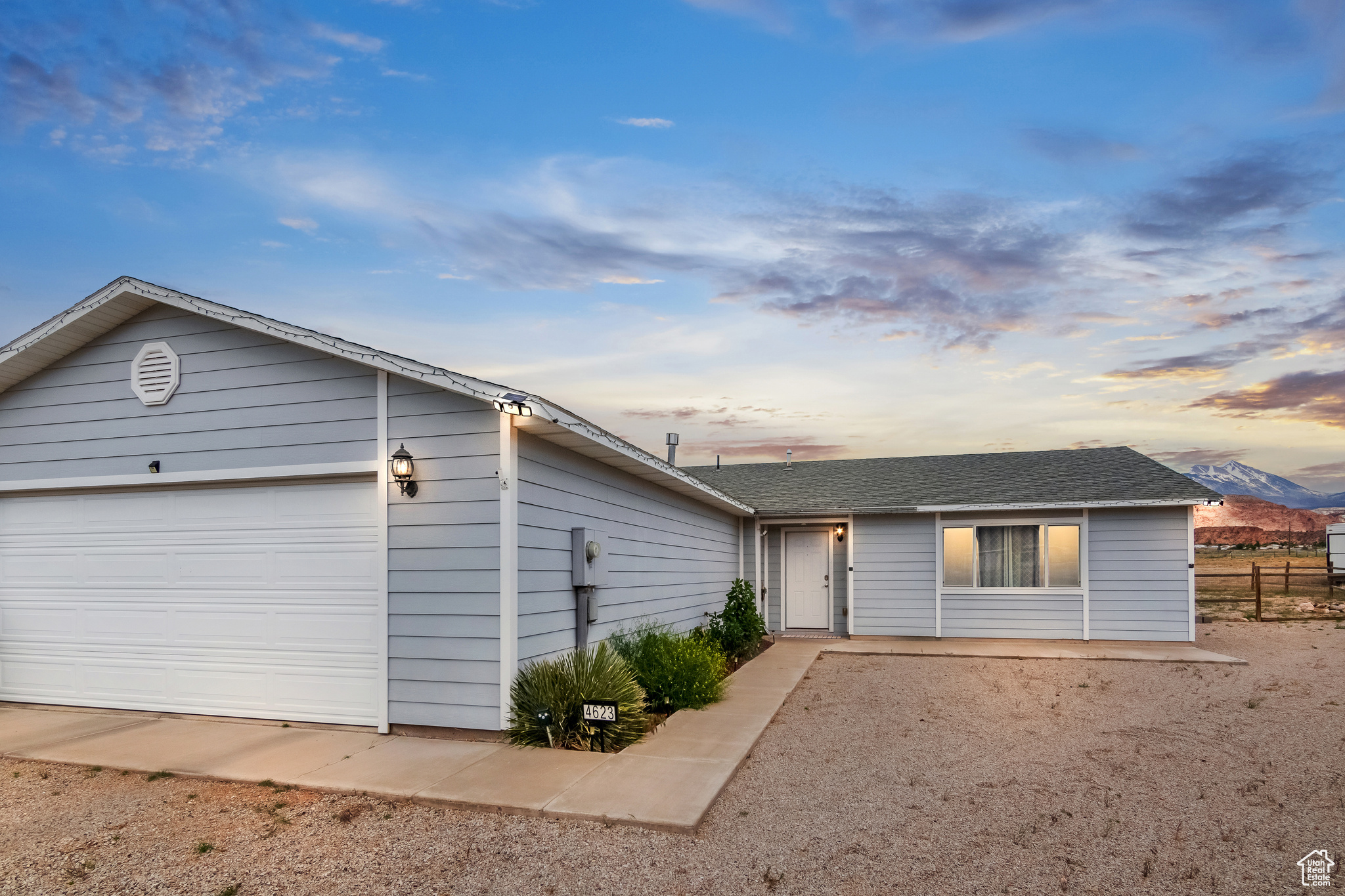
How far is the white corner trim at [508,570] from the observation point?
625 cm

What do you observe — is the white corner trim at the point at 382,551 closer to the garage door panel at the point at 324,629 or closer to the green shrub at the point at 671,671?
the garage door panel at the point at 324,629

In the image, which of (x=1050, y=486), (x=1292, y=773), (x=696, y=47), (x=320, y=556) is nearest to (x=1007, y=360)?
(x=1050, y=486)

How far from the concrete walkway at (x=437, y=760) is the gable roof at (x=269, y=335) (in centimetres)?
262

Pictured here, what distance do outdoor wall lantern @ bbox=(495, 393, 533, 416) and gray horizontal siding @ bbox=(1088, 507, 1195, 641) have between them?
11644mm

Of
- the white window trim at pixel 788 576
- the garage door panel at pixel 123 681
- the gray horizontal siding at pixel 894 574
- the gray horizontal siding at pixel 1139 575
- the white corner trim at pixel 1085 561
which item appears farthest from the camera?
the white window trim at pixel 788 576

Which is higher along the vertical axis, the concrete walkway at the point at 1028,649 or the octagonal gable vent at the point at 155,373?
the octagonal gable vent at the point at 155,373

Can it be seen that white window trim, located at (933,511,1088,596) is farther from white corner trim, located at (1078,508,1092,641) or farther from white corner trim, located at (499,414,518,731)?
white corner trim, located at (499,414,518,731)

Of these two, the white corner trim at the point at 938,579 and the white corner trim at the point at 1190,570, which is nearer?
the white corner trim at the point at 1190,570

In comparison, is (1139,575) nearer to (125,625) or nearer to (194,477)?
(194,477)

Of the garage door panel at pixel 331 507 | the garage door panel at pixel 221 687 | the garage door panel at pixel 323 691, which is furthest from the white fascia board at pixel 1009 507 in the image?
the garage door panel at pixel 221 687

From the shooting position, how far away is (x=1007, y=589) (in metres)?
14.1

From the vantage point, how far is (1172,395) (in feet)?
57.1

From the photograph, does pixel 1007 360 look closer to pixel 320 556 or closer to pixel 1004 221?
pixel 1004 221

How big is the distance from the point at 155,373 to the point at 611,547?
4.86 meters
